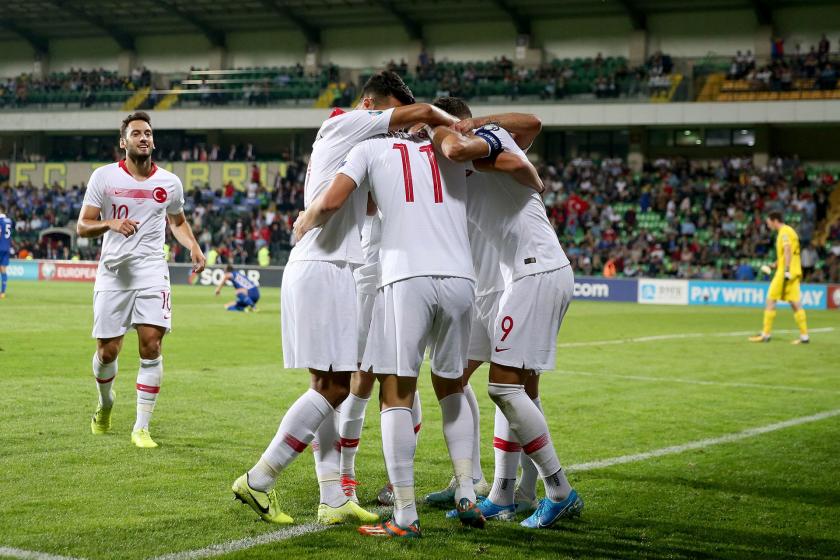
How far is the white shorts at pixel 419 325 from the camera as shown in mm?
5086

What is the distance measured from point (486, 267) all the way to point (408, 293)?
0.95 m

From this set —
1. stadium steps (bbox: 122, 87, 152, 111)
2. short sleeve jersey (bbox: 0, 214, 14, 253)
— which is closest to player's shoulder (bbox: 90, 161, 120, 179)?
short sleeve jersey (bbox: 0, 214, 14, 253)

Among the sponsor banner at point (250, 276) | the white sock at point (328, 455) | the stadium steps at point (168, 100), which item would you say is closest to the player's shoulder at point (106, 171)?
the white sock at point (328, 455)

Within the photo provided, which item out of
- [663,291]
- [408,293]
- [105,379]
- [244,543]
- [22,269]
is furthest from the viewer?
[22,269]

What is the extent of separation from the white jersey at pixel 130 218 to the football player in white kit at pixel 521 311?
3285mm

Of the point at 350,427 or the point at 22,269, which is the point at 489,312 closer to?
the point at 350,427

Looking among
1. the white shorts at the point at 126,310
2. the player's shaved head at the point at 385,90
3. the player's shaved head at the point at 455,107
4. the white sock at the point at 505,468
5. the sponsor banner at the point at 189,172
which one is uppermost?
the sponsor banner at the point at 189,172

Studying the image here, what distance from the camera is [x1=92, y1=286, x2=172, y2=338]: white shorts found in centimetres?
781

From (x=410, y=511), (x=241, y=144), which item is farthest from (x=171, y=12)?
(x=410, y=511)

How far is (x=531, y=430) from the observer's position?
17.8 feet

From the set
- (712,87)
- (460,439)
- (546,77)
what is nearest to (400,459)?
(460,439)

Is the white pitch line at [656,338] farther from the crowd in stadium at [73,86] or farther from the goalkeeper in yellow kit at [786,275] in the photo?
the crowd in stadium at [73,86]

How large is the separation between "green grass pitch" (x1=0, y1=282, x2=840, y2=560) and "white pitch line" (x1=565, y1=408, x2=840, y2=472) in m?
0.10

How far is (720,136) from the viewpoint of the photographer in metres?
41.6
